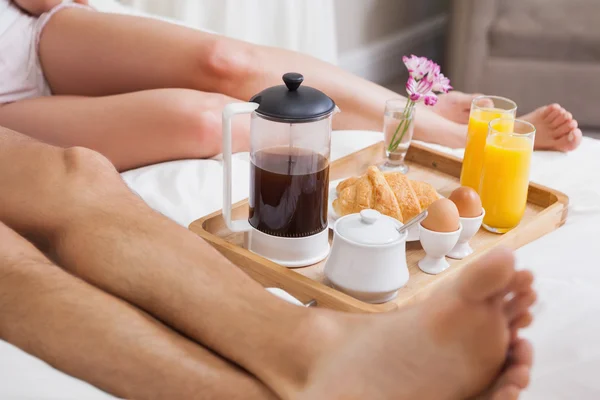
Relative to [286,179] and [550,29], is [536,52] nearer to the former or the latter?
[550,29]

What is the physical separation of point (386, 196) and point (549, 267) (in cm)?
27

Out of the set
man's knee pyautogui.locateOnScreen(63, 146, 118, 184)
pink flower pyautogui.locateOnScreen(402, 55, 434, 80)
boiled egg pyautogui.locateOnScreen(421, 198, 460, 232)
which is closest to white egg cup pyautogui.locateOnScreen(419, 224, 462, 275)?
boiled egg pyautogui.locateOnScreen(421, 198, 460, 232)

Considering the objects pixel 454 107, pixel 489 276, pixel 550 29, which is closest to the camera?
pixel 489 276

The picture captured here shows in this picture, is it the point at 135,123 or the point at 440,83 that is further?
the point at 135,123

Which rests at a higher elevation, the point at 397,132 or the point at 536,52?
the point at 397,132

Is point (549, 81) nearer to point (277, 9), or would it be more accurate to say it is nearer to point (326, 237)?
point (277, 9)

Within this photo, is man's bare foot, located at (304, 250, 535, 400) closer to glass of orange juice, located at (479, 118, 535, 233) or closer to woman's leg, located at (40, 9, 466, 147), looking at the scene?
glass of orange juice, located at (479, 118, 535, 233)

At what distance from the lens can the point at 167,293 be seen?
0.87 m

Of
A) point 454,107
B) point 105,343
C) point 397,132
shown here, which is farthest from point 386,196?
point 454,107

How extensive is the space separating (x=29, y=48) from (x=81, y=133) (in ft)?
0.78

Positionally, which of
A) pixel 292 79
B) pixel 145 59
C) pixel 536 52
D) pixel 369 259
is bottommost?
pixel 536 52

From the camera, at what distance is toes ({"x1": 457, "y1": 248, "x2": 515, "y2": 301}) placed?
72 cm

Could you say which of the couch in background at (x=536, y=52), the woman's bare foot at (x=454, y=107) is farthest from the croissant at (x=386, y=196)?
the couch in background at (x=536, y=52)

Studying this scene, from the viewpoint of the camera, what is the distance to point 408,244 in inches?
50.0
